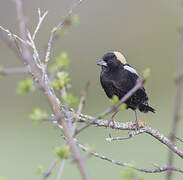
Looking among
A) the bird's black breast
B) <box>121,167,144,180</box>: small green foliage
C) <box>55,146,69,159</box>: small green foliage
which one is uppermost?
the bird's black breast

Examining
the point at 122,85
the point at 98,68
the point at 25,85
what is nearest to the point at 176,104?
the point at 25,85

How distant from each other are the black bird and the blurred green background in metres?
3.40

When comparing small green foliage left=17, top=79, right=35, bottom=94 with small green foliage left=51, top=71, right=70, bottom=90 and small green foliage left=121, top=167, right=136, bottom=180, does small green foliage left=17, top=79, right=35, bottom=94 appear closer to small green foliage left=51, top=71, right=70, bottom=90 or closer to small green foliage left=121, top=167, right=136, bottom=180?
small green foliage left=51, top=71, right=70, bottom=90

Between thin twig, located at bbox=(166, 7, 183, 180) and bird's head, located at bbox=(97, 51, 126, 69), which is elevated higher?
bird's head, located at bbox=(97, 51, 126, 69)

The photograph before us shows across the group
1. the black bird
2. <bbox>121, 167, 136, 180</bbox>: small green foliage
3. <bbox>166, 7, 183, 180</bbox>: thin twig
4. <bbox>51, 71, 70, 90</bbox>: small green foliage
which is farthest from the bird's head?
<bbox>166, 7, 183, 180</bbox>: thin twig

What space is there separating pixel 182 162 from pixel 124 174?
6239 mm

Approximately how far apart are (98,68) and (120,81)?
7171 millimetres

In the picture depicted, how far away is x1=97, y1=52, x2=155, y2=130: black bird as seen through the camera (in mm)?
3916

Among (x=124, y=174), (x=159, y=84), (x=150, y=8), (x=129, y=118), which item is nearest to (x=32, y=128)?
(x=129, y=118)

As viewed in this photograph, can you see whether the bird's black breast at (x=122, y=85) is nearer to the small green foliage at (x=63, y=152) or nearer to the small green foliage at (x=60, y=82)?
the small green foliage at (x=60, y=82)

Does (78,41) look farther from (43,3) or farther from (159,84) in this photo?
(159,84)

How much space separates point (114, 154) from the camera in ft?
26.3

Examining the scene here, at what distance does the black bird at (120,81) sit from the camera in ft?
12.8

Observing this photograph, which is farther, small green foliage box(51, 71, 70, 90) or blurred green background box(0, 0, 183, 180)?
blurred green background box(0, 0, 183, 180)
